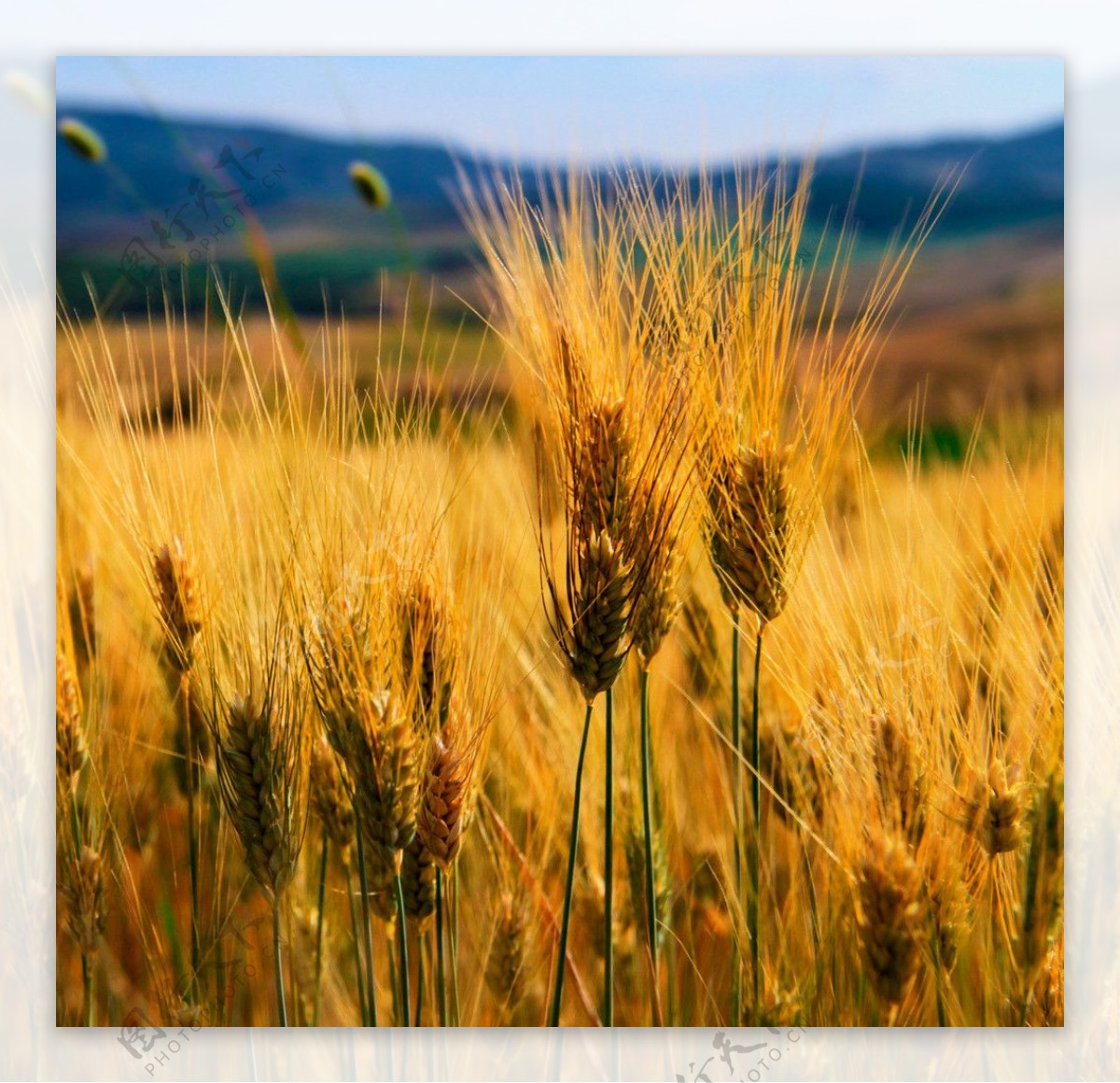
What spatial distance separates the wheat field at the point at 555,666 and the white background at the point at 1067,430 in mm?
40

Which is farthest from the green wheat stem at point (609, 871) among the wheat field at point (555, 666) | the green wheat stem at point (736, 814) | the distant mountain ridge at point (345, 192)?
the distant mountain ridge at point (345, 192)

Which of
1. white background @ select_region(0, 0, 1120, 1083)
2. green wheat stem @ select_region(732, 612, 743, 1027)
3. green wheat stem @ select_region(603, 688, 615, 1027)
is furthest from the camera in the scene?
white background @ select_region(0, 0, 1120, 1083)

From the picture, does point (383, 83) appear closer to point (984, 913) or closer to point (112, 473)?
point (112, 473)

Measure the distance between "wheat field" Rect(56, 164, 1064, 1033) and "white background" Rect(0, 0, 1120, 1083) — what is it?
0.04m

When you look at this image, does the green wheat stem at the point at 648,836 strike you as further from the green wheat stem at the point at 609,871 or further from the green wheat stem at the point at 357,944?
the green wheat stem at the point at 357,944

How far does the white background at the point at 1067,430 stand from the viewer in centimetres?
158

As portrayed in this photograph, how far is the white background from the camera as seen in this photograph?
158 centimetres

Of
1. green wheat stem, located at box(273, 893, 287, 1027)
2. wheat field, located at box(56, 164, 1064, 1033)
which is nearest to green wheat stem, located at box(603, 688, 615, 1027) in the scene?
wheat field, located at box(56, 164, 1064, 1033)

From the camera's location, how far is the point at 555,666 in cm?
156

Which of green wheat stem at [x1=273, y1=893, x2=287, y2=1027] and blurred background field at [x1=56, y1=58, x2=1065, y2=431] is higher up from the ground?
blurred background field at [x1=56, y1=58, x2=1065, y2=431]

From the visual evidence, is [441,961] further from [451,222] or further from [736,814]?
[451,222]

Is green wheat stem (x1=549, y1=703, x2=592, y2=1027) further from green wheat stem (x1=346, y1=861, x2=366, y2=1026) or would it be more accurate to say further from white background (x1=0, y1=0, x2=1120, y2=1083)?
green wheat stem (x1=346, y1=861, x2=366, y2=1026)

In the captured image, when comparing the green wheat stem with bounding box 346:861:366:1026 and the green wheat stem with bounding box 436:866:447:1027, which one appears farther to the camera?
the green wheat stem with bounding box 346:861:366:1026

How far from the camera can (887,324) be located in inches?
61.2
